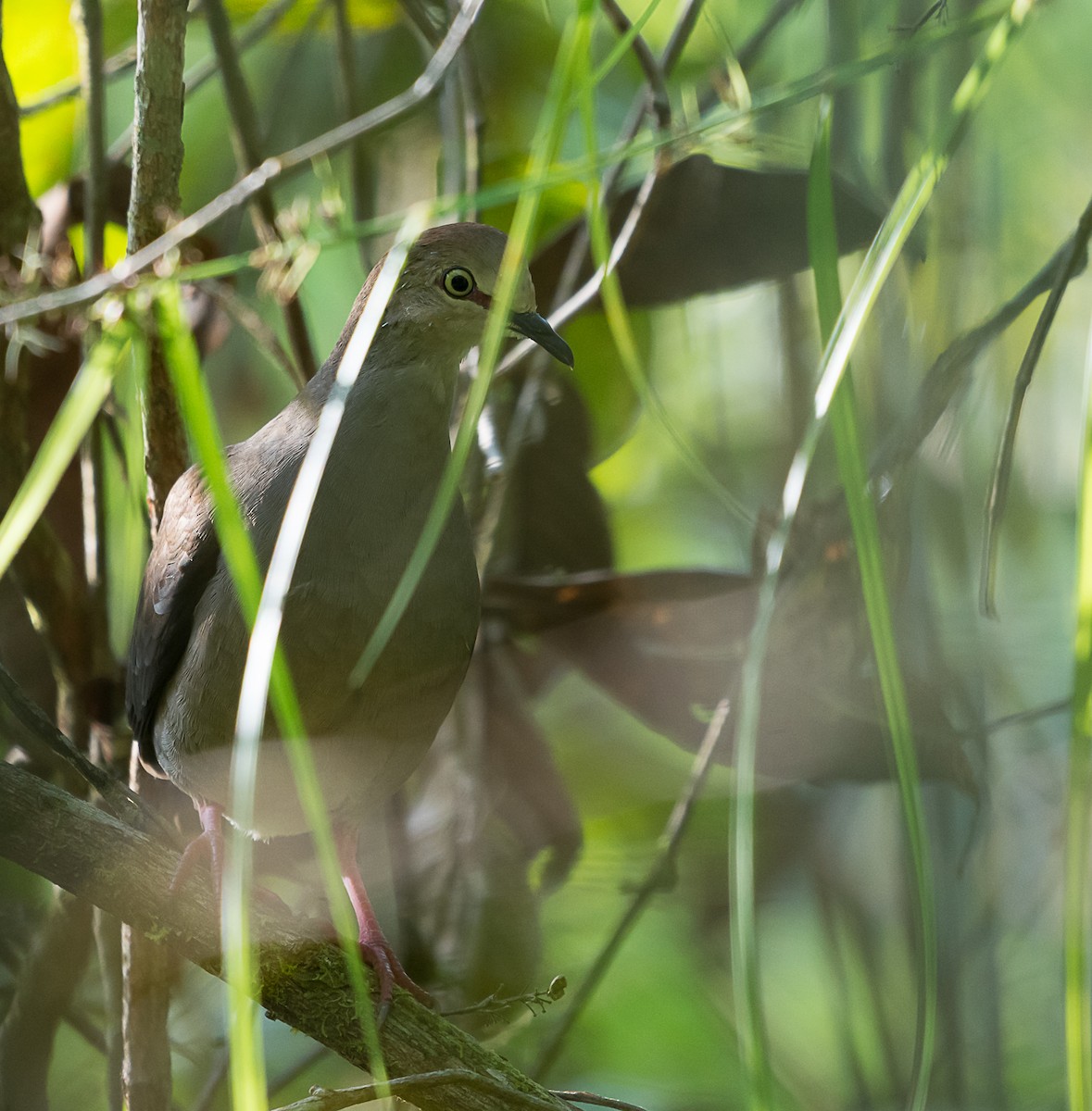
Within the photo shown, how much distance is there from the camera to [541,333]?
2.03 meters

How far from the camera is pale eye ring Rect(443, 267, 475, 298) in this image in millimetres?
2066

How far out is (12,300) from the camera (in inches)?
67.7

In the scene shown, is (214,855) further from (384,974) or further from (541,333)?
(541,333)

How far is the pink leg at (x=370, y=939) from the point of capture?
77.3 inches

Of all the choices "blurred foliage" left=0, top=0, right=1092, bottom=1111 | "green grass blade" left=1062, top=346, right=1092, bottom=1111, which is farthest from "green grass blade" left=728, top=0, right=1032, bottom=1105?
"blurred foliage" left=0, top=0, right=1092, bottom=1111

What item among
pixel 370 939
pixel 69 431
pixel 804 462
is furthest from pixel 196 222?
pixel 370 939

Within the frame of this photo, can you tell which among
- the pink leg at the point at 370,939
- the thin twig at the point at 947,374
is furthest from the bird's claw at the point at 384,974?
the thin twig at the point at 947,374

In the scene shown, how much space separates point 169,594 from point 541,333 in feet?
2.69

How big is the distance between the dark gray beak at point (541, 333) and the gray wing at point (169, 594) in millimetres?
609

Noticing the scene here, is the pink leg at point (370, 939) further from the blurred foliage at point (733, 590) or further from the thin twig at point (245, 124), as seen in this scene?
the thin twig at point (245, 124)

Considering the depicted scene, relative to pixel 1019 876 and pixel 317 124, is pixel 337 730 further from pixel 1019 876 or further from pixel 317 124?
pixel 317 124

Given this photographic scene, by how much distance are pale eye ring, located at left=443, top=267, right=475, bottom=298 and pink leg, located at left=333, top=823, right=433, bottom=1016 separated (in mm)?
1128

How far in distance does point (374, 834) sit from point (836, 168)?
1.99m

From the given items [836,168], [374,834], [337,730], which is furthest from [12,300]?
[374,834]
